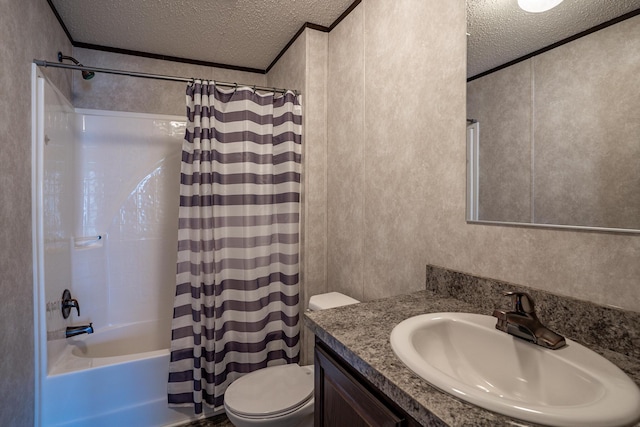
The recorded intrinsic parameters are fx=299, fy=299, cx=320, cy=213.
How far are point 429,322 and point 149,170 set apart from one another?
2.35m

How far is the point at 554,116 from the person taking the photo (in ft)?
2.83

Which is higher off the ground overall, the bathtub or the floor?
the bathtub

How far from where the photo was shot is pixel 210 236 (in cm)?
174

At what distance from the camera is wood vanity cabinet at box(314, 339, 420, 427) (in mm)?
628

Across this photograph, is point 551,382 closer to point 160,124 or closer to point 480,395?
point 480,395

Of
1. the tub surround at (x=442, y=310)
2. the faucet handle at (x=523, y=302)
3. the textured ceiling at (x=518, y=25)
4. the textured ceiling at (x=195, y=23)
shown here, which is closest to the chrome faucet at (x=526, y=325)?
the faucet handle at (x=523, y=302)

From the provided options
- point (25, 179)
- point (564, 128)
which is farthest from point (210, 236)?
point (564, 128)

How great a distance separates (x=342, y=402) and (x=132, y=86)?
2627 millimetres

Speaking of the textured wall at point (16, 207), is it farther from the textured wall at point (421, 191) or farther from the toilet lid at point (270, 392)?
the textured wall at point (421, 191)

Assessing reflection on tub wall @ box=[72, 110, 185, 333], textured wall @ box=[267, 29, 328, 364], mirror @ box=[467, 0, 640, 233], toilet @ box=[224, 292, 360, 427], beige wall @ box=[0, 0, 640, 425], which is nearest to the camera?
mirror @ box=[467, 0, 640, 233]

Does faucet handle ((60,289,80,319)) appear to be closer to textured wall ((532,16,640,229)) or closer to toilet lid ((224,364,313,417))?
toilet lid ((224,364,313,417))

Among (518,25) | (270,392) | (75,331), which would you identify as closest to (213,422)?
(270,392)

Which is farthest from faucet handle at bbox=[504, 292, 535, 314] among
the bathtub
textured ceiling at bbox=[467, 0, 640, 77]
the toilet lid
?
the bathtub

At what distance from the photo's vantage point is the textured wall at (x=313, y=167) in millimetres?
1938
